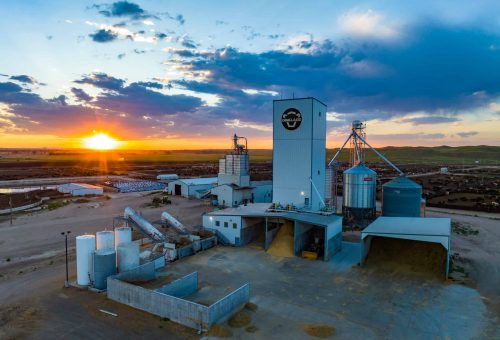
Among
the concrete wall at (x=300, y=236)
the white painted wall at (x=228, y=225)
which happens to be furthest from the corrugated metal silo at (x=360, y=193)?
the white painted wall at (x=228, y=225)

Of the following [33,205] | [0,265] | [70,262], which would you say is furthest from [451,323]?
[33,205]

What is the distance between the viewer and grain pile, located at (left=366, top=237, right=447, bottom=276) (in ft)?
86.0

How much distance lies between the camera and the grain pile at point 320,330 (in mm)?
16719

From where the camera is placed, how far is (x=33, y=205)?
55.6m

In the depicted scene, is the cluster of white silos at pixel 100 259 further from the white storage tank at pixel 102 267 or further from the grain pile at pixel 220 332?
the grain pile at pixel 220 332

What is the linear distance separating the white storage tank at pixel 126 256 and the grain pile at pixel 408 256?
736 inches

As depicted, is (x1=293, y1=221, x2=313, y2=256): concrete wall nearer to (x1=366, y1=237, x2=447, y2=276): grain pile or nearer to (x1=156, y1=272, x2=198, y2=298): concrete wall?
(x1=366, y1=237, x2=447, y2=276): grain pile

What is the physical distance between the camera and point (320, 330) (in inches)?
675

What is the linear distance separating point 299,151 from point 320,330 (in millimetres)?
22222

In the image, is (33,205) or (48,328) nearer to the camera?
(48,328)

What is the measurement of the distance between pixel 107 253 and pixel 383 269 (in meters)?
20.8

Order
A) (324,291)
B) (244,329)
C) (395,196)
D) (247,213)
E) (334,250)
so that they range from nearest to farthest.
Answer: (244,329), (324,291), (334,250), (247,213), (395,196)

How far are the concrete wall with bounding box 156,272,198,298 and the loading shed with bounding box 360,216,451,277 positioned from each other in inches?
540

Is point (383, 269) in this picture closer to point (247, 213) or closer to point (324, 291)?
point (324, 291)
